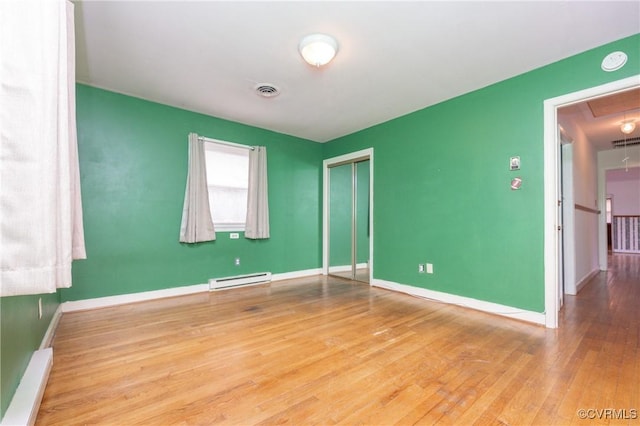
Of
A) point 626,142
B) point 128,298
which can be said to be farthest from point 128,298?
point 626,142

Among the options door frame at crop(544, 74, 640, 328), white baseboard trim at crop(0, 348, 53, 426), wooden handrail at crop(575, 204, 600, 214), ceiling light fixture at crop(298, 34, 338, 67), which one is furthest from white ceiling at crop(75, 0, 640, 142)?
wooden handrail at crop(575, 204, 600, 214)

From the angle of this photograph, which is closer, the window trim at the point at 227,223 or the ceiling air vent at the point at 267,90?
the ceiling air vent at the point at 267,90

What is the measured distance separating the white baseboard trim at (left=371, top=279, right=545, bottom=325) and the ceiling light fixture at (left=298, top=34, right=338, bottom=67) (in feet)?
9.64

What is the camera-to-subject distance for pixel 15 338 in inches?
55.6

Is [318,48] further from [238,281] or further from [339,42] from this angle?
[238,281]

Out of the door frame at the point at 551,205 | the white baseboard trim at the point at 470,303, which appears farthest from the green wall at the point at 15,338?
the door frame at the point at 551,205

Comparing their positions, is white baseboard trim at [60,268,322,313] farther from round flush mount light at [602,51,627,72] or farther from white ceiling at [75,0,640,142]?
round flush mount light at [602,51,627,72]

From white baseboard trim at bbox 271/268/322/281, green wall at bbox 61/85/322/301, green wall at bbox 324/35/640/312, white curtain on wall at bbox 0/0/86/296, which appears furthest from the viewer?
white baseboard trim at bbox 271/268/322/281

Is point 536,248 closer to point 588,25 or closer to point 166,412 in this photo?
point 588,25

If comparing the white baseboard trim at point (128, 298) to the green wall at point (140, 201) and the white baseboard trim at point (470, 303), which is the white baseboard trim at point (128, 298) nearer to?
the green wall at point (140, 201)

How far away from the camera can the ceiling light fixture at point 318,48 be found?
2240mm

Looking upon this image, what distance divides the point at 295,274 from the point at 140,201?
8.48 feet

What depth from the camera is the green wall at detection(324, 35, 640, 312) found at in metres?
2.65

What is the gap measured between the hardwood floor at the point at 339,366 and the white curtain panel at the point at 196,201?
3.29 ft
